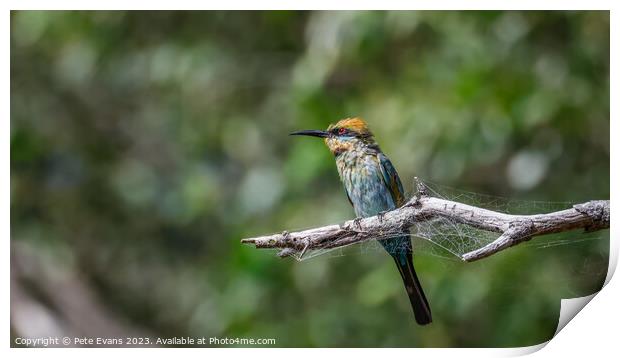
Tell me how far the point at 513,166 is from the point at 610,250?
0.60m

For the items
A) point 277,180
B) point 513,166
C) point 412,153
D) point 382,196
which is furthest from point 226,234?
point 382,196

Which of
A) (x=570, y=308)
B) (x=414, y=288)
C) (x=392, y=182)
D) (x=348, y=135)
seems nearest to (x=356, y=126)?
(x=348, y=135)

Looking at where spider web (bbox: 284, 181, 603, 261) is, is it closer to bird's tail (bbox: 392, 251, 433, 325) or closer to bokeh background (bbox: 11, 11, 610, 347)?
bird's tail (bbox: 392, 251, 433, 325)

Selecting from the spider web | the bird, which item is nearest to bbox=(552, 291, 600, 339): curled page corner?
the spider web

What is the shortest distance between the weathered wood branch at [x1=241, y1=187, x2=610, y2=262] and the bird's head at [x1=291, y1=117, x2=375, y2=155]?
0.18 m

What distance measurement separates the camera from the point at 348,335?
251cm

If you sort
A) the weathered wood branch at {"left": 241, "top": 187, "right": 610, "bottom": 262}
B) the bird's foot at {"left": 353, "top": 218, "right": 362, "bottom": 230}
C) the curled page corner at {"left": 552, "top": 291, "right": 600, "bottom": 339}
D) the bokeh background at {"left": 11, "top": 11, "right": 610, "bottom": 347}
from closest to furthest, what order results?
1. the weathered wood branch at {"left": 241, "top": 187, "right": 610, "bottom": 262}
2. the bird's foot at {"left": 353, "top": 218, "right": 362, "bottom": 230}
3. the curled page corner at {"left": 552, "top": 291, "right": 600, "bottom": 339}
4. the bokeh background at {"left": 11, "top": 11, "right": 610, "bottom": 347}

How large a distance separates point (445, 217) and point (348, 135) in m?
0.34

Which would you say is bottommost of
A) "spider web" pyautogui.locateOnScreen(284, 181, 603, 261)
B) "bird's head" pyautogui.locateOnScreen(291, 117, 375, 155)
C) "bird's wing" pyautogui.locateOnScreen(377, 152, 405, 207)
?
"spider web" pyautogui.locateOnScreen(284, 181, 603, 261)

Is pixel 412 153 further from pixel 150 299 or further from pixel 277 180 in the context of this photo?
pixel 150 299

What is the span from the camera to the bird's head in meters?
1.69

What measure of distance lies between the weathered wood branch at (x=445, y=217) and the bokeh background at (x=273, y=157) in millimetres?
338

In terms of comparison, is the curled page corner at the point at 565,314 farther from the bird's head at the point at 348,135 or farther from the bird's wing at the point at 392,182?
the bird's head at the point at 348,135

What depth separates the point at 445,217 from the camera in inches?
56.4
